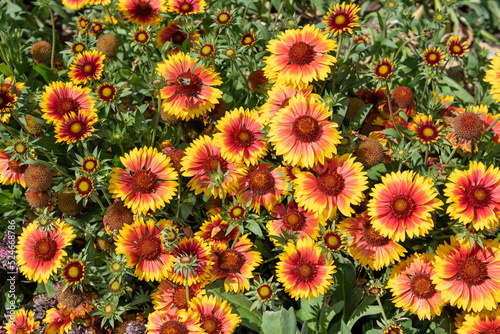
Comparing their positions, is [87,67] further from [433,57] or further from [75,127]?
[433,57]

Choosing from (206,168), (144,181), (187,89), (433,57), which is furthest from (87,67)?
(433,57)

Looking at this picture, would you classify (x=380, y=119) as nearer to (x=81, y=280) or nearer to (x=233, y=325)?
(x=233, y=325)

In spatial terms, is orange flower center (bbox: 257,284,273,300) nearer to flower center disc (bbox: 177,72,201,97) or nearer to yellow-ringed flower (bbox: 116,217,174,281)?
yellow-ringed flower (bbox: 116,217,174,281)

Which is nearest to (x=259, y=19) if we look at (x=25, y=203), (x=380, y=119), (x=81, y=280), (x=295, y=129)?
(x=380, y=119)

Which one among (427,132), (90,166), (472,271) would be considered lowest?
(90,166)

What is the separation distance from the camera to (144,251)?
7.88 ft

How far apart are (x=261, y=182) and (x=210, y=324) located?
0.82 metres

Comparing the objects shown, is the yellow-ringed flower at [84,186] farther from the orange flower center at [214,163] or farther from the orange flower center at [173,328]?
the orange flower center at [173,328]

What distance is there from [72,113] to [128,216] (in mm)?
686

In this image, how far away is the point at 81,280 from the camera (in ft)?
8.05

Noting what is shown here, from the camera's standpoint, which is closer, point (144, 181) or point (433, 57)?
point (144, 181)

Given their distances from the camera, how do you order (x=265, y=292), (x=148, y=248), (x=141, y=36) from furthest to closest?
1. (x=141, y=36)
2. (x=148, y=248)
3. (x=265, y=292)

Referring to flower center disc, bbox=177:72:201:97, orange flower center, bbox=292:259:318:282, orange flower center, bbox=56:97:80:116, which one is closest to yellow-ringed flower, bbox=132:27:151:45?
flower center disc, bbox=177:72:201:97

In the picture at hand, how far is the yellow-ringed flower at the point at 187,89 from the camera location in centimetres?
272
